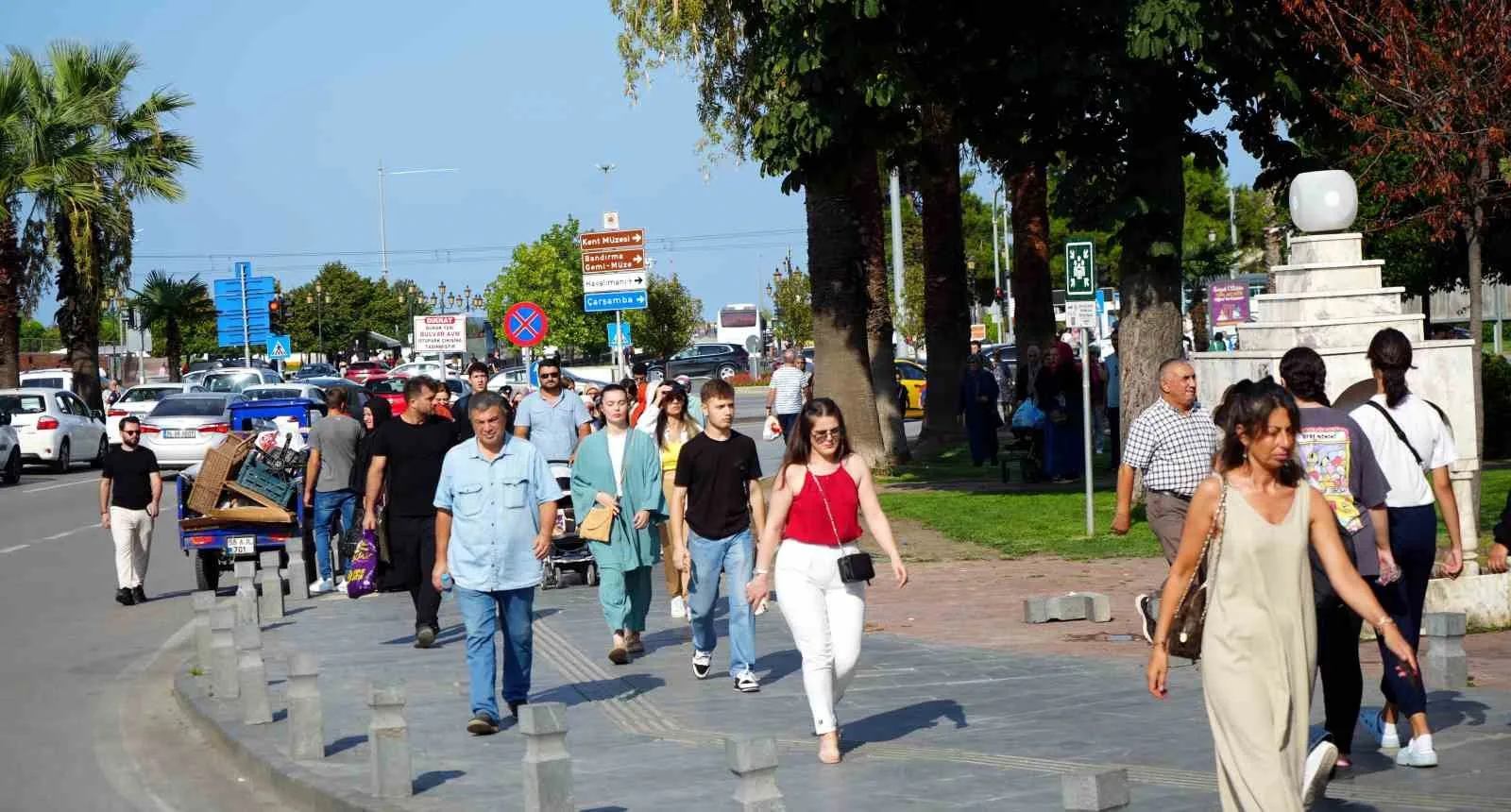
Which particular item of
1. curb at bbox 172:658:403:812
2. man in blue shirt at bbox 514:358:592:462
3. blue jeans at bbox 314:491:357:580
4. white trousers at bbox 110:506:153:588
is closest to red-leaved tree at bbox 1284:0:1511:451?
man in blue shirt at bbox 514:358:592:462

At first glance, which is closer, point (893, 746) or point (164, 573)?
point (893, 746)

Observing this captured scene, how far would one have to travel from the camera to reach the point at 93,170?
43.6 metres

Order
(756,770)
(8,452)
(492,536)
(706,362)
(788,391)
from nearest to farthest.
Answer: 1. (756,770)
2. (492,536)
3. (788,391)
4. (8,452)
5. (706,362)

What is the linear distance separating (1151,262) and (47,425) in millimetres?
26159

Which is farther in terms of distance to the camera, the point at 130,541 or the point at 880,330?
the point at 880,330

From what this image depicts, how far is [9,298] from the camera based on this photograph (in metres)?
43.6

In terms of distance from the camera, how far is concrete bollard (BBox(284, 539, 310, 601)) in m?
16.2

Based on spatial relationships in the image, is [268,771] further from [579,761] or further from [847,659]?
[847,659]

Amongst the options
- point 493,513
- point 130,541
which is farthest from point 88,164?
point 493,513

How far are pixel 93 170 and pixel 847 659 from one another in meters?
39.1

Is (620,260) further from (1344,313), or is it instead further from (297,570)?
(1344,313)

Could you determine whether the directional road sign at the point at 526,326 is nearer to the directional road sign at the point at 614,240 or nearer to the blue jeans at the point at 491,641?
the directional road sign at the point at 614,240

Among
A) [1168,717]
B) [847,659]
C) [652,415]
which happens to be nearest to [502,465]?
[847,659]

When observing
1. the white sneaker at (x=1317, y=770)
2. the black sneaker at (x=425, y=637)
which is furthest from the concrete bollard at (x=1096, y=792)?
the black sneaker at (x=425, y=637)
